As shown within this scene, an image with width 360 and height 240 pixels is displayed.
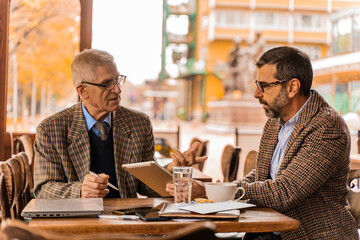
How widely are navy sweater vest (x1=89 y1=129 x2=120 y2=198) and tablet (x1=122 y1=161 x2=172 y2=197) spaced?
0.91 feet

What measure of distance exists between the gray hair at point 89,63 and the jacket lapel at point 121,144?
0.77 feet

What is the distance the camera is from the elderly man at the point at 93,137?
222 cm

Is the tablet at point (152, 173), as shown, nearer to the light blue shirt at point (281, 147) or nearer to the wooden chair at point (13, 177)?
the light blue shirt at point (281, 147)

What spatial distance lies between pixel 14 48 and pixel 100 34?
1.03m

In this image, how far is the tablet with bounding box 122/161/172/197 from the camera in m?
1.91

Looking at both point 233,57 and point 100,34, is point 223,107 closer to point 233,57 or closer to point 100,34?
point 233,57

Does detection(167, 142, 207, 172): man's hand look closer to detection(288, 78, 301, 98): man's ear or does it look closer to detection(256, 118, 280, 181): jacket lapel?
detection(256, 118, 280, 181): jacket lapel

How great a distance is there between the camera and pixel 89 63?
2.31 m

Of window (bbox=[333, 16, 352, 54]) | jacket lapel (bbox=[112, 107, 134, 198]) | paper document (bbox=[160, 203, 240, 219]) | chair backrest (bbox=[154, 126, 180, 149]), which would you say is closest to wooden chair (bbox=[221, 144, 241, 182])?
jacket lapel (bbox=[112, 107, 134, 198])

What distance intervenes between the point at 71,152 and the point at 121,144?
24cm

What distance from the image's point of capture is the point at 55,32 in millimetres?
6379

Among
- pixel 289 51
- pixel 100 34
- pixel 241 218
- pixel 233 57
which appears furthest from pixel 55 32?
pixel 233 57

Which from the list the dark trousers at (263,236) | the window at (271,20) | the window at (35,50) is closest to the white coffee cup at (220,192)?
the dark trousers at (263,236)

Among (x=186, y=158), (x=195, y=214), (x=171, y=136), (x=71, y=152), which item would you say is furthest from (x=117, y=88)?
(x=171, y=136)
